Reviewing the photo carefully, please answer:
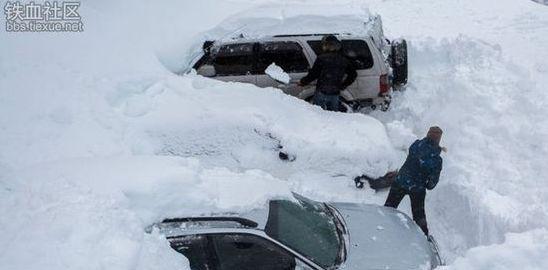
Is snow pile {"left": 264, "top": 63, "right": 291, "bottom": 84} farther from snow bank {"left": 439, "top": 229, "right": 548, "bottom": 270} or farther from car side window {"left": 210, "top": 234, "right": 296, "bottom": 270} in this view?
snow bank {"left": 439, "top": 229, "right": 548, "bottom": 270}

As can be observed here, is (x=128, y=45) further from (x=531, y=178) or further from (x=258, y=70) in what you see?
(x=531, y=178)

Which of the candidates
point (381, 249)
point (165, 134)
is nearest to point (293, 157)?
point (165, 134)

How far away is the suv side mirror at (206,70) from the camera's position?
30.0 feet

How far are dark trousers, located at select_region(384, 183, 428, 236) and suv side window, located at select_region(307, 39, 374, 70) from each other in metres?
3.14

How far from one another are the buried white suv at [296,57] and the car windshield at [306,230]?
3.91m

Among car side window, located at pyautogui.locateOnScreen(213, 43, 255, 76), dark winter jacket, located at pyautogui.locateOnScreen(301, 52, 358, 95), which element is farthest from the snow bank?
car side window, located at pyautogui.locateOnScreen(213, 43, 255, 76)

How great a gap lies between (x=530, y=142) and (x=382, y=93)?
2541 millimetres

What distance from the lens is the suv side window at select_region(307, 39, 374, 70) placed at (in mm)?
9461

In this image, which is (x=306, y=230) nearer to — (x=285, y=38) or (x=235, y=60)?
(x=235, y=60)

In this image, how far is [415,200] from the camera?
6.94 meters

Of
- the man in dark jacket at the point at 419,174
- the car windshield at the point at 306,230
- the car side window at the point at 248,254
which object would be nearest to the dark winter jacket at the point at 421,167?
the man in dark jacket at the point at 419,174

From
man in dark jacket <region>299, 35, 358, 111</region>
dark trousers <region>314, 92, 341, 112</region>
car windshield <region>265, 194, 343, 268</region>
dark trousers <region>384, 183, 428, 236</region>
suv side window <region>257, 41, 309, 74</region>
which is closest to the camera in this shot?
car windshield <region>265, 194, 343, 268</region>

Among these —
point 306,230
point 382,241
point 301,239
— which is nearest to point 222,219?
point 301,239

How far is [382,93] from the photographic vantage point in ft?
31.7
